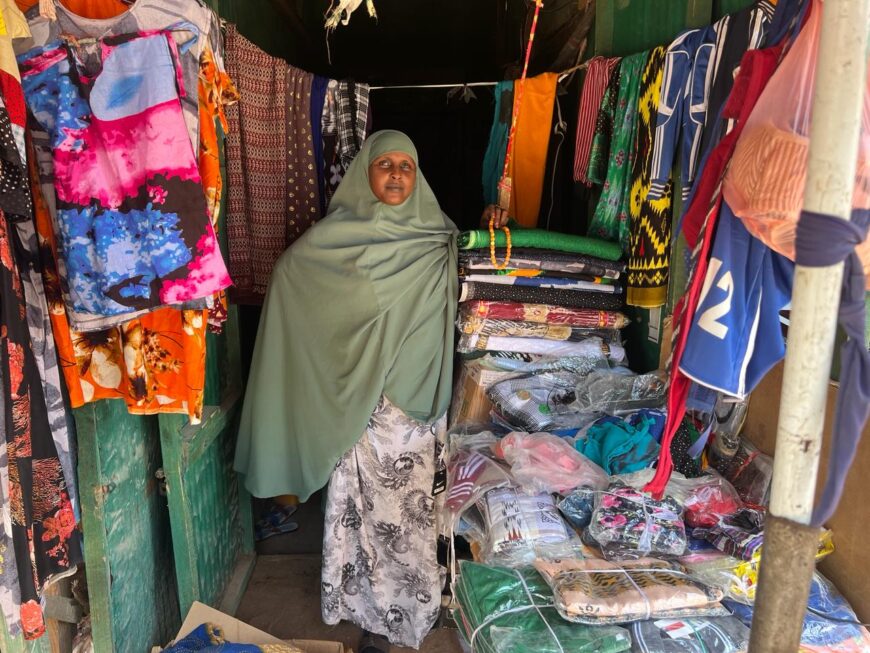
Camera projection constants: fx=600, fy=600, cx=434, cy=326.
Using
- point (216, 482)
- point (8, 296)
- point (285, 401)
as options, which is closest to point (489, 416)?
point (285, 401)

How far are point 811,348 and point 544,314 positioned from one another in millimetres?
1648

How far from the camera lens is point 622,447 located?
1.94 metres

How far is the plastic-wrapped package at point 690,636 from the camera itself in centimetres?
142

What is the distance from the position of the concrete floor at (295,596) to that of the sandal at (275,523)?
0.03 meters

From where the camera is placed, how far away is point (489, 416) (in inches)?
95.9

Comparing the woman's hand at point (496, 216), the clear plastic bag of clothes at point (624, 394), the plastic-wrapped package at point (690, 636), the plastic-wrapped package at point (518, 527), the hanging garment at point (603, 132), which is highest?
the hanging garment at point (603, 132)

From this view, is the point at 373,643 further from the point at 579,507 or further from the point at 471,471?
the point at 579,507

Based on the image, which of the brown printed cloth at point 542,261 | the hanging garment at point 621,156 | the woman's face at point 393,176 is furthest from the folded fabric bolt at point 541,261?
the woman's face at point 393,176

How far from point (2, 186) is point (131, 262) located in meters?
0.29

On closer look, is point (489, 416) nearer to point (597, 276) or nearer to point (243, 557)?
point (597, 276)

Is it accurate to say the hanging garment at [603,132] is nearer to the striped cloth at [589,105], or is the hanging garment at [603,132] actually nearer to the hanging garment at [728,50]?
the striped cloth at [589,105]

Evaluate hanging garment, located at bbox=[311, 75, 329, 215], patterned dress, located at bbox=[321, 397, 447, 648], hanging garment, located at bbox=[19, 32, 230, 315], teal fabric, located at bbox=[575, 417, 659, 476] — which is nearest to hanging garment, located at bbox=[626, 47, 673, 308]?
teal fabric, located at bbox=[575, 417, 659, 476]

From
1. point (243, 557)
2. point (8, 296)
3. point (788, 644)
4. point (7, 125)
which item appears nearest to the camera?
point (788, 644)

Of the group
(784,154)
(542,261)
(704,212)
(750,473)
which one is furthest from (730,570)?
(542,261)
